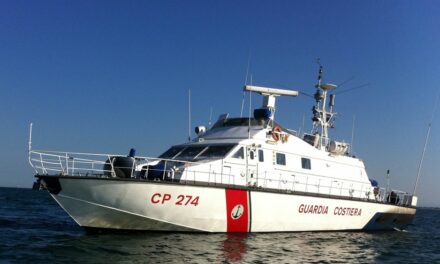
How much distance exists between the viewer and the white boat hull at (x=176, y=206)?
41.0 feet

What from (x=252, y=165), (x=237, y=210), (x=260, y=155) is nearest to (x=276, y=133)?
(x=260, y=155)

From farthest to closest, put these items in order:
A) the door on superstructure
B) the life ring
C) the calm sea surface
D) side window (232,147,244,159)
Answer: the life ring, side window (232,147,244,159), the door on superstructure, the calm sea surface

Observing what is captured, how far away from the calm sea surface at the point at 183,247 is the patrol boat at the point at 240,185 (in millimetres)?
529

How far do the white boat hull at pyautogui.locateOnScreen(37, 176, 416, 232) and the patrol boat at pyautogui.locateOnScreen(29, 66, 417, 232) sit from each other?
0.03m

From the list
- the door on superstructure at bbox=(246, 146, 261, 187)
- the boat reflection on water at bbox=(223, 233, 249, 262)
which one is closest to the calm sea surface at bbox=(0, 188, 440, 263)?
the boat reflection on water at bbox=(223, 233, 249, 262)

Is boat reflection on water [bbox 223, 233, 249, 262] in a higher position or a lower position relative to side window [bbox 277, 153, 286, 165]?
lower

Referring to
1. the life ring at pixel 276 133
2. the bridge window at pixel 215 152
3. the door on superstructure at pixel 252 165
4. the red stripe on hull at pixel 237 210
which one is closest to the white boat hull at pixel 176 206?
the red stripe on hull at pixel 237 210

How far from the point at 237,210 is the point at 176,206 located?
2130 mm

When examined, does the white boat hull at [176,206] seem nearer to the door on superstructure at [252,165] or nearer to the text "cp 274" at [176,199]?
the text "cp 274" at [176,199]

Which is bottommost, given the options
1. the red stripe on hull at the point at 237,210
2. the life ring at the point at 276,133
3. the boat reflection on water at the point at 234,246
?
the boat reflection on water at the point at 234,246

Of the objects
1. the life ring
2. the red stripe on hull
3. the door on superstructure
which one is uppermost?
the life ring

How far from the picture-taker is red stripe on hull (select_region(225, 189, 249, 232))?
45.9 ft

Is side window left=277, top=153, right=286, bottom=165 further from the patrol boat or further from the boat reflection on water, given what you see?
the boat reflection on water

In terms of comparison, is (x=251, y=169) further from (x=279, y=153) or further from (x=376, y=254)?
(x=376, y=254)
